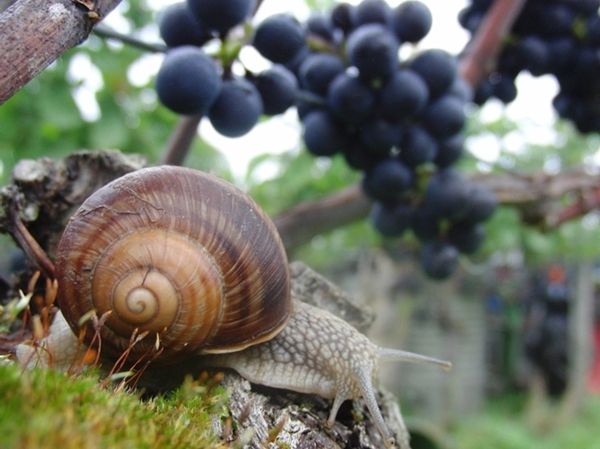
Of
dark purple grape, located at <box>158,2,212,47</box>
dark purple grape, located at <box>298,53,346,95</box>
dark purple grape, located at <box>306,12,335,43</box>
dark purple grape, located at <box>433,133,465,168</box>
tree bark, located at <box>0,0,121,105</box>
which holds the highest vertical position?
tree bark, located at <box>0,0,121,105</box>

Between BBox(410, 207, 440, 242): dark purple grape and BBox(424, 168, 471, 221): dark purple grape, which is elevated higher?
BBox(424, 168, 471, 221): dark purple grape

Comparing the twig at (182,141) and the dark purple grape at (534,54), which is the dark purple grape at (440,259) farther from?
the twig at (182,141)

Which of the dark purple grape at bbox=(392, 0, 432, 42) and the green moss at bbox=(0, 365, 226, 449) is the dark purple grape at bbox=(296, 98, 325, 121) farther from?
the green moss at bbox=(0, 365, 226, 449)

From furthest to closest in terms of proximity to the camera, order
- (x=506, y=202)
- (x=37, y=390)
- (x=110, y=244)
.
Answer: (x=506, y=202), (x=110, y=244), (x=37, y=390)

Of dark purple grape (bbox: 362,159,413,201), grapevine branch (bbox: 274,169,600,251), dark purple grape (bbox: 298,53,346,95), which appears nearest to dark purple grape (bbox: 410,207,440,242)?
dark purple grape (bbox: 362,159,413,201)

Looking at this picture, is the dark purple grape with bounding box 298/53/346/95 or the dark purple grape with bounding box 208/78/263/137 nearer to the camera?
the dark purple grape with bounding box 208/78/263/137

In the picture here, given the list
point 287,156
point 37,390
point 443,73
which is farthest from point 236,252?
point 287,156

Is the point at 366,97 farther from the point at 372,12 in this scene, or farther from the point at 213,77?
the point at 213,77

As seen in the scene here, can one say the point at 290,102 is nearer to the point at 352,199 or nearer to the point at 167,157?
the point at 167,157
